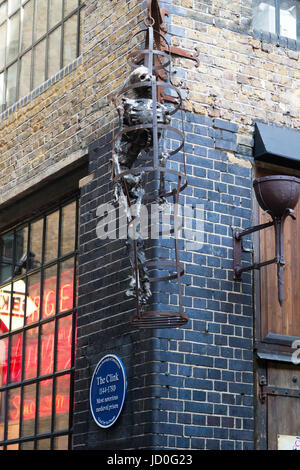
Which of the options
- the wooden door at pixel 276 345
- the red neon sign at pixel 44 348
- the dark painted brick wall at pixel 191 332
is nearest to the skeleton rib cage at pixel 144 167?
the dark painted brick wall at pixel 191 332

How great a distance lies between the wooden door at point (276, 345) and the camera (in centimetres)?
840

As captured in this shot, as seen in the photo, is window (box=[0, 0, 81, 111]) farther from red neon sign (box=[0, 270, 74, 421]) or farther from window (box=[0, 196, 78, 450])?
red neon sign (box=[0, 270, 74, 421])

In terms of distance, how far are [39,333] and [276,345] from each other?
3.07 m

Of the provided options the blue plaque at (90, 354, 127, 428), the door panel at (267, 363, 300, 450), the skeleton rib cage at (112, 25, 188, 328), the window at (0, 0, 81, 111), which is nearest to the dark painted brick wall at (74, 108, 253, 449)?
the blue plaque at (90, 354, 127, 428)

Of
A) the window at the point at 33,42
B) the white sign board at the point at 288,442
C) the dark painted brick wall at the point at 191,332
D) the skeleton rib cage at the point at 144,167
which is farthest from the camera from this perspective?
the window at the point at 33,42

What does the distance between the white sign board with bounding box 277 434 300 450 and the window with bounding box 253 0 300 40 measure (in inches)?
169

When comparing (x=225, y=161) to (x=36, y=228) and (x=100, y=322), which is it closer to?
(x=100, y=322)

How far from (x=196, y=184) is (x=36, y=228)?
292cm

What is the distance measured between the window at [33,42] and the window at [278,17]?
7.18 feet

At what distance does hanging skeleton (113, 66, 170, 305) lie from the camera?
7789mm

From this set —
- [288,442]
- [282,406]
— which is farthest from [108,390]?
[288,442]

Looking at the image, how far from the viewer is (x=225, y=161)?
9008 millimetres

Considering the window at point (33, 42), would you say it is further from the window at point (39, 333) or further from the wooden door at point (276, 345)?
the wooden door at point (276, 345)

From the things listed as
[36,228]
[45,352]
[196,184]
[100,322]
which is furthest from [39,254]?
[196,184]
